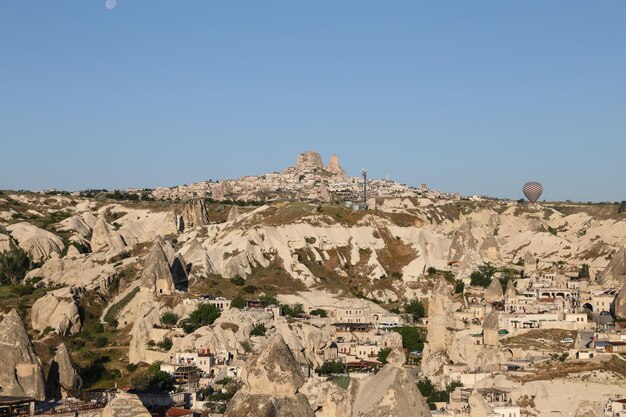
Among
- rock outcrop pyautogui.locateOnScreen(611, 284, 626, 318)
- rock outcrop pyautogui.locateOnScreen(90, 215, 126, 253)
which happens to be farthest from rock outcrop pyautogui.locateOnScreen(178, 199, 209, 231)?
rock outcrop pyautogui.locateOnScreen(611, 284, 626, 318)

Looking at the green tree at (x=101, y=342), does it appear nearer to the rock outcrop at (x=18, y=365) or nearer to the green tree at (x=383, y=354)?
the green tree at (x=383, y=354)

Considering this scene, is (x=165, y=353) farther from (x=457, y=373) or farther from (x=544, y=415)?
(x=544, y=415)

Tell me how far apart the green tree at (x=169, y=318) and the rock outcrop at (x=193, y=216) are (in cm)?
4777

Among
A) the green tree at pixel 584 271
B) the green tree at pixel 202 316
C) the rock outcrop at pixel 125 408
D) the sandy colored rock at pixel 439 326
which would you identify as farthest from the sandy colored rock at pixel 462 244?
the rock outcrop at pixel 125 408

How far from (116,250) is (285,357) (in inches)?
3661

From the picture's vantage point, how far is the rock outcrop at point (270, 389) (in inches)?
904

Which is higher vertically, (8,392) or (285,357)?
(285,357)

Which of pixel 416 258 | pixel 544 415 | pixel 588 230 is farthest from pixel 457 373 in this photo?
pixel 588 230

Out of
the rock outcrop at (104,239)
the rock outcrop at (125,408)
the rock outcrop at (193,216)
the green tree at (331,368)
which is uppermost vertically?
the rock outcrop at (193,216)

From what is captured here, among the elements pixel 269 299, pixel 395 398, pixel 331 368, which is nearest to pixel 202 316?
pixel 269 299

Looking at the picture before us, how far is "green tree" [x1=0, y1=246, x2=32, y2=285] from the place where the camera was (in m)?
111

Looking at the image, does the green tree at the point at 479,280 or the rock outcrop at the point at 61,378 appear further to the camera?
the green tree at the point at 479,280

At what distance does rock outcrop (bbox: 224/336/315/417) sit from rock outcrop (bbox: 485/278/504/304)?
69950 millimetres

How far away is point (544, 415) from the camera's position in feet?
182
